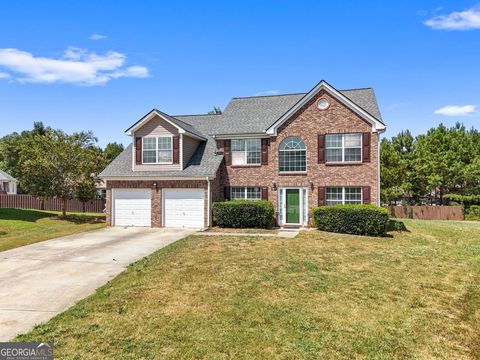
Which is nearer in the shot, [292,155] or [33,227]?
[292,155]

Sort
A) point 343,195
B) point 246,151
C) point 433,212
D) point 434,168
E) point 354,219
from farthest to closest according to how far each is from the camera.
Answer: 1. point 434,168
2. point 433,212
3. point 246,151
4. point 343,195
5. point 354,219

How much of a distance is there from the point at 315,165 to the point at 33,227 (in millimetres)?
18210

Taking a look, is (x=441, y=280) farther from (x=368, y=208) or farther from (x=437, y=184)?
(x=437, y=184)

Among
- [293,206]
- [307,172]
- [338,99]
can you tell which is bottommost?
[293,206]

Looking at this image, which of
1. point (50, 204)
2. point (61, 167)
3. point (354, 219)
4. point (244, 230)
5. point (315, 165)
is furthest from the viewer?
point (50, 204)

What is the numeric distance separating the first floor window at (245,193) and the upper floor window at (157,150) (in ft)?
15.2

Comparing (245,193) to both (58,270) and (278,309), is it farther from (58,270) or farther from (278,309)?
(278,309)

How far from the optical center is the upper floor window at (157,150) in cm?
2198

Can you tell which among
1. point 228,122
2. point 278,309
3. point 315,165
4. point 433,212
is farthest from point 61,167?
point 433,212

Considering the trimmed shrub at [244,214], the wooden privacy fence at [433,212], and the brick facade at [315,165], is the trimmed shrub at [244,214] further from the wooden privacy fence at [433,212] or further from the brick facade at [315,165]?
the wooden privacy fence at [433,212]

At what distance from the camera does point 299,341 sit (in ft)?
20.6

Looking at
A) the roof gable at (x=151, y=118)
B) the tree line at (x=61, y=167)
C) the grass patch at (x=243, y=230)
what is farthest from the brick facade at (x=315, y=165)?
the tree line at (x=61, y=167)

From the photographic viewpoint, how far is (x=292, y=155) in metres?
21.4

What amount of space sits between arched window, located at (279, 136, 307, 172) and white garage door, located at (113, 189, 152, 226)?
871cm
